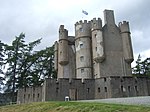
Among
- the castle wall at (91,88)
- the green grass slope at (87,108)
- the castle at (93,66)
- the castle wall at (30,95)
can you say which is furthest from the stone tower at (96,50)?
the green grass slope at (87,108)

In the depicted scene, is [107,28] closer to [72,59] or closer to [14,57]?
[72,59]

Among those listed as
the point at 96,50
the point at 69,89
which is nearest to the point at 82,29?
the point at 96,50

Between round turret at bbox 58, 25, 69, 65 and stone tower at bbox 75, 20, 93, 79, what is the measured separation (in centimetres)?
212

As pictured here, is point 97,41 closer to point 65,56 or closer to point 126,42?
point 126,42

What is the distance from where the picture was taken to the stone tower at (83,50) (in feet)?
143

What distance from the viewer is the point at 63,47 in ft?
151

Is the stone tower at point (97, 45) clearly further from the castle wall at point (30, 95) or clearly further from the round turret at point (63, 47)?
the castle wall at point (30, 95)

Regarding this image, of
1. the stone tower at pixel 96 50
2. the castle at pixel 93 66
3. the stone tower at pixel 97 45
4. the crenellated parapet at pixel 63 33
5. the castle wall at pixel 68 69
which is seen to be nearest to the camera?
the castle at pixel 93 66

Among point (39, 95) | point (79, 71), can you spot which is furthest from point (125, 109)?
point (79, 71)

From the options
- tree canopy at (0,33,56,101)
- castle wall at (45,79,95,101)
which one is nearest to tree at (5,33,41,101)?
tree canopy at (0,33,56,101)

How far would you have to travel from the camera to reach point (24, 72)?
170 feet

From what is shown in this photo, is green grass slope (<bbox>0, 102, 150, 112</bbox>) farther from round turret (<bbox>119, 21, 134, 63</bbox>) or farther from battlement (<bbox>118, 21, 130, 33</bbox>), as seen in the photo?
battlement (<bbox>118, 21, 130, 33</bbox>)

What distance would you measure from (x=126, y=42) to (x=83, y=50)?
8.12 m

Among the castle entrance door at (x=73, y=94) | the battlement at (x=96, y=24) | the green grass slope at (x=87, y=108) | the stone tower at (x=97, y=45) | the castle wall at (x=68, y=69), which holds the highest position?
the battlement at (x=96, y=24)
